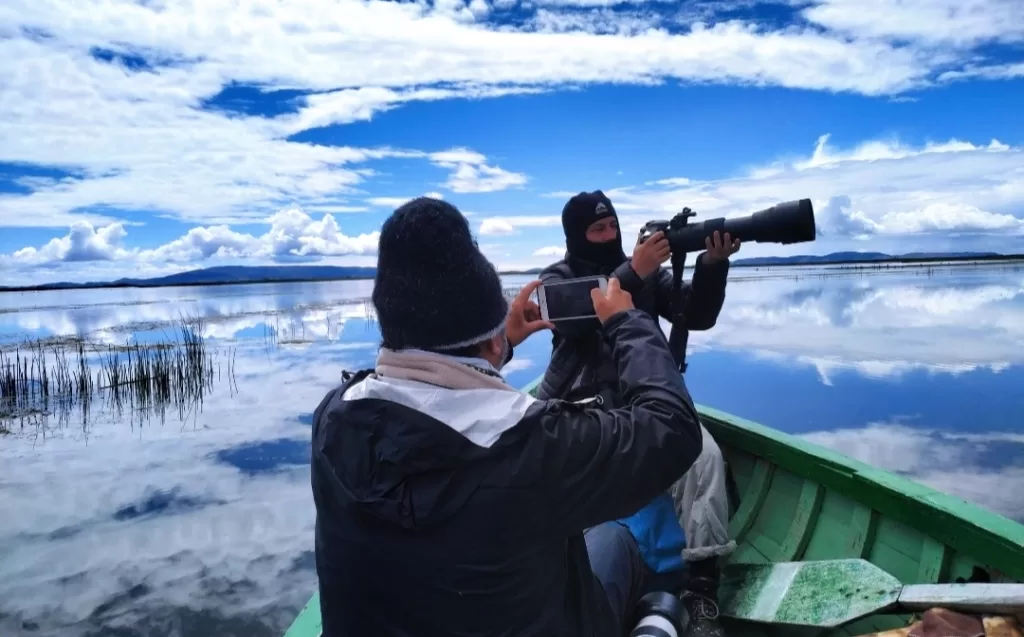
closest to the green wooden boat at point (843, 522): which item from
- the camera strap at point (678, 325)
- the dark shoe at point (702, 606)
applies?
the dark shoe at point (702, 606)

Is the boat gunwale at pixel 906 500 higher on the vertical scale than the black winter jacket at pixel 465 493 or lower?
lower

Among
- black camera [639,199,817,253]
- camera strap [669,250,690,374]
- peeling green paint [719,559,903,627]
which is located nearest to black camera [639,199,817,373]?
black camera [639,199,817,253]

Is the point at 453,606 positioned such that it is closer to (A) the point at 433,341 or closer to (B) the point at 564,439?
(B) the point at 564,439

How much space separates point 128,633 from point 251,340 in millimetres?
18193

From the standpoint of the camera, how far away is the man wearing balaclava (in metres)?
2.55

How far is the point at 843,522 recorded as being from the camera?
3.08 metres

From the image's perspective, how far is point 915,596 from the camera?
2.17 m

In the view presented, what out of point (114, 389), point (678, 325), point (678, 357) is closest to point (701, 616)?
point (678, 357)

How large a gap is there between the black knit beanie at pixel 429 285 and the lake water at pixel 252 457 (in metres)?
4.27

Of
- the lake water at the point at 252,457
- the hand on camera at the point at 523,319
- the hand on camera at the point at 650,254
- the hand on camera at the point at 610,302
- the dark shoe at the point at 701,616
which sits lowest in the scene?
the lake water at the point at 252,457

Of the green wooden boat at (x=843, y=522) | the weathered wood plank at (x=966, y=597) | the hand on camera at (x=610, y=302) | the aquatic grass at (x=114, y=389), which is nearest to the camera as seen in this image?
the hand on camera at (x=610, y=302)

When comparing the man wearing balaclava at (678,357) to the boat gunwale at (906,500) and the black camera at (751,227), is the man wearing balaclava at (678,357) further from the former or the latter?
the boat gunwale at (906,500)

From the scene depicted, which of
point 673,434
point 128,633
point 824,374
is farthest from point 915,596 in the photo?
point 824,374

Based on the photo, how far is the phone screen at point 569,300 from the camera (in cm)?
203
